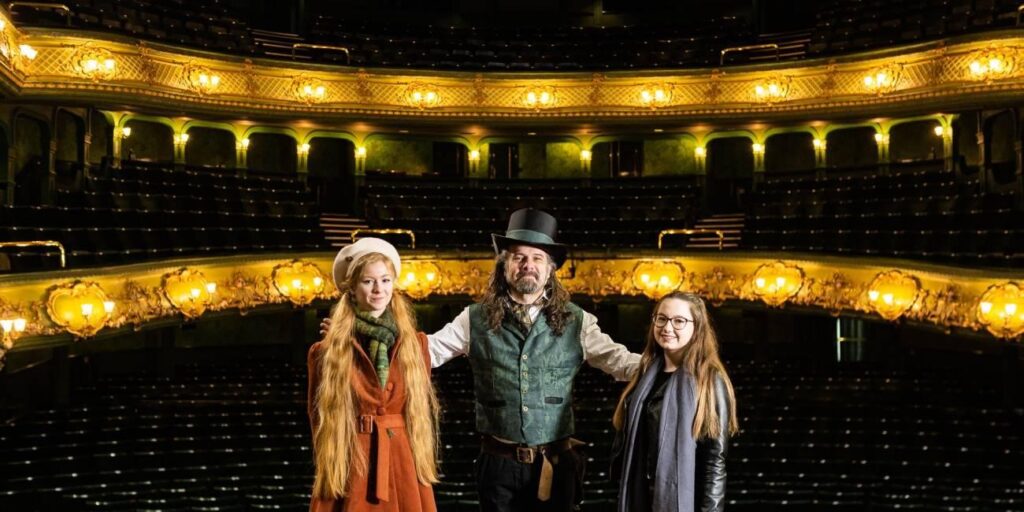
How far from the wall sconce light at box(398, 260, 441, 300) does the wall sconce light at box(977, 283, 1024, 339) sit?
7519 millimetres

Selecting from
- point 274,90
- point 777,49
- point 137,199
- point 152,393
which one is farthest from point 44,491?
point 777,49

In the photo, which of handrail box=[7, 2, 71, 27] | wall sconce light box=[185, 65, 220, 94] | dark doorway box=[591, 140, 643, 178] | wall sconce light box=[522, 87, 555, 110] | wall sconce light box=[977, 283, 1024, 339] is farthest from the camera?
dark doorway box=[591, 140, 643, 178]

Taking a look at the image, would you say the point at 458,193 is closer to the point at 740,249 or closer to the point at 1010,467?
the point at 740,249

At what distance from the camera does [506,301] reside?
345 centimetres

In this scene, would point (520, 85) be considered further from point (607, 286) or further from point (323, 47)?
point (607, 286)

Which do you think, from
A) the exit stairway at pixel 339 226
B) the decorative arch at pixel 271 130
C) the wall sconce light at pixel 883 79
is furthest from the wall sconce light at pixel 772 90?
the decorative arch at pixel 271 130

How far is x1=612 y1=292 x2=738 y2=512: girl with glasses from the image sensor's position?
3191mm

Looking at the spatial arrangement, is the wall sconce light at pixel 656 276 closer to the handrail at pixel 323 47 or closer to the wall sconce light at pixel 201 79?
the handrail at pixel 323 47

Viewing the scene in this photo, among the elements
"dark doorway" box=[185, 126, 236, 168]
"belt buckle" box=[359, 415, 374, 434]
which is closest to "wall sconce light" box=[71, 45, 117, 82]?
"dark doorway" box=[185, 126, 236, 168]

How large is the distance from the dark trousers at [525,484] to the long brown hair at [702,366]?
32cm

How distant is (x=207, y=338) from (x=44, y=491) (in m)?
8.40

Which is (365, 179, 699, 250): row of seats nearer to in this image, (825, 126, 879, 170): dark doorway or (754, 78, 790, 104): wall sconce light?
(754, 78, 790, 104): wall sconce light

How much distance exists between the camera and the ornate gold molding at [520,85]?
535 inches

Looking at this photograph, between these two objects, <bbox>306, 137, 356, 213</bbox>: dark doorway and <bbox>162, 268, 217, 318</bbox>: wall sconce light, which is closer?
<bbox>162, 268, 217, 318</bbox>: wall sconce light
